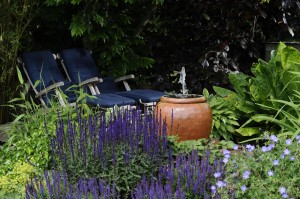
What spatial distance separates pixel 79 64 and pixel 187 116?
2581mm

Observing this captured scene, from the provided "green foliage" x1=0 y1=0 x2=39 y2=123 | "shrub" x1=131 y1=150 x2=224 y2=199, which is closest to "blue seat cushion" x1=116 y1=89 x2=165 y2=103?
"green foliage" x1=0 y1=0 x2=39 y2=123

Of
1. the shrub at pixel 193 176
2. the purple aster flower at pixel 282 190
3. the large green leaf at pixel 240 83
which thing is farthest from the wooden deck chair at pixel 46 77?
the purple aster flower at pixel 282 190

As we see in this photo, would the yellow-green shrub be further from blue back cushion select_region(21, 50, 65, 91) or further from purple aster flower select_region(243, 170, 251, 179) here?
blue back cushion select_region(21, 50, 65, 91)

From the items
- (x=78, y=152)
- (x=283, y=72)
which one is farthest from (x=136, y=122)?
(x=283, y=72)

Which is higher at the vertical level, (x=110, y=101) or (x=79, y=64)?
(x=79, y=64)

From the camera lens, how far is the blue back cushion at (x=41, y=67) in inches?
246

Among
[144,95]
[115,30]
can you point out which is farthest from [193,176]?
[115,30]

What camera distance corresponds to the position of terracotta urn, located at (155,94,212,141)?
177 inches

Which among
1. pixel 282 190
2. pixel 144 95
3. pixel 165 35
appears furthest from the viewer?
pixel 165 35

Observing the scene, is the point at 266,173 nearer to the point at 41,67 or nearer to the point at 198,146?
the point at 198,146

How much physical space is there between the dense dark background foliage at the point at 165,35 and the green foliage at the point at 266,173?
142 inches

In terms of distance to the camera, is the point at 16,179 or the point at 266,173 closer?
the point at 266,173

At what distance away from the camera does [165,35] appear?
24.4 ft

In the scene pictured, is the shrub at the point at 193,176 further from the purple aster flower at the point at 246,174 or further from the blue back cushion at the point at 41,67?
the blue back cushion at the point at 41,67
